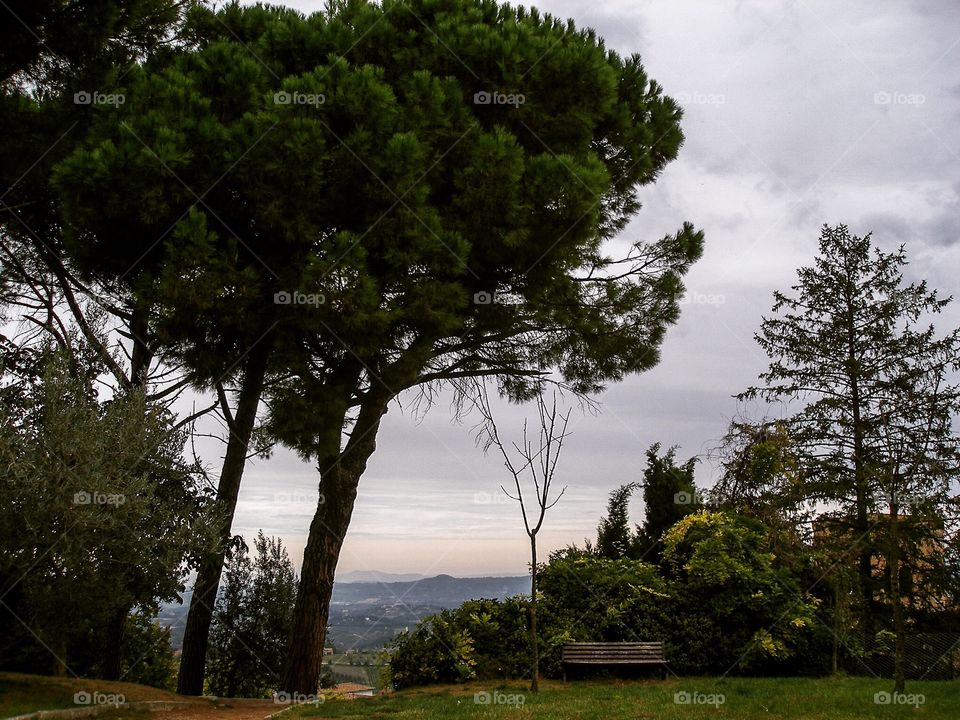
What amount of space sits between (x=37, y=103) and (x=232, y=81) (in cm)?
351

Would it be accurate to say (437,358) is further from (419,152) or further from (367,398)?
(419,152)

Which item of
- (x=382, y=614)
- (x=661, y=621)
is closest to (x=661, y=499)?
(x=661, y=621)

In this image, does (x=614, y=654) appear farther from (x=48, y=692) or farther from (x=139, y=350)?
(x=139, y=350)

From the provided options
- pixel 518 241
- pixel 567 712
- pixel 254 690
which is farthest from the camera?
pixel 254 690

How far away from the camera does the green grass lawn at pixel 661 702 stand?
818 centimetres

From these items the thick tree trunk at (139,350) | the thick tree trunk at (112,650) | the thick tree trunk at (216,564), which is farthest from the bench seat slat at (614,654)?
the thick tree trunk at (139,350)

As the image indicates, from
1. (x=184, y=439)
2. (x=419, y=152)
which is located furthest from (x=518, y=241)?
(x=184, y=439)

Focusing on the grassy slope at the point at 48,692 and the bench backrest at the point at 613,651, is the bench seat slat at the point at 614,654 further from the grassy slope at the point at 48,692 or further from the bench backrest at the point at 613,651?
the grassy slope at the point at 48,692

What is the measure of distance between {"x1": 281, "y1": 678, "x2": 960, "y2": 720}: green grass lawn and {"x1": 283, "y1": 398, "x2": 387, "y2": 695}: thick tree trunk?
0.98m

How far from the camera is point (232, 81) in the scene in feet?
34.0

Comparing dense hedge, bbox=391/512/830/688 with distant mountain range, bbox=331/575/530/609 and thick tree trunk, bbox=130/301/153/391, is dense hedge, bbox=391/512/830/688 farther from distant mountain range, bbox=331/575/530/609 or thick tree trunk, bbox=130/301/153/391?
thick tree trunk, bbox=130/301/153/391

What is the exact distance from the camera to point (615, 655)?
12.0 meters

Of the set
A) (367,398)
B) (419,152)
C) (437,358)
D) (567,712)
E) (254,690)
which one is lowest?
(254,690)

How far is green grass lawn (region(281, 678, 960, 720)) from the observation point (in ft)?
26.8
